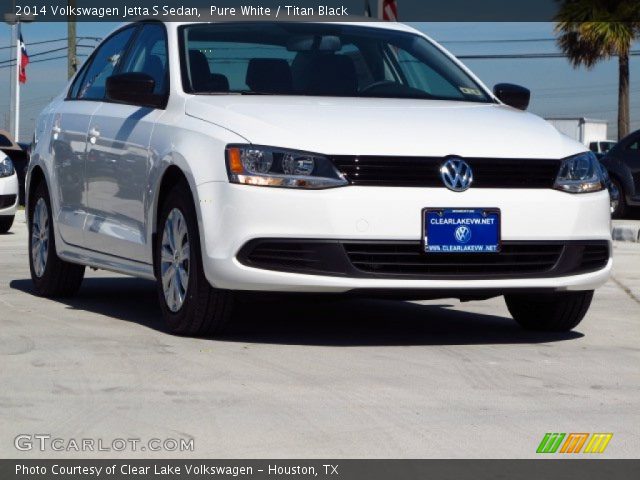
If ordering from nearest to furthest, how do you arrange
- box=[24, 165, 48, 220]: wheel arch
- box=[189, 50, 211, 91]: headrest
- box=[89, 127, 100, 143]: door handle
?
box=[189, 50, 211, 91]: headrest, box=[89, 127, 100, 143]: door handle, box=[24, 165, 48, 220]: wheel arch

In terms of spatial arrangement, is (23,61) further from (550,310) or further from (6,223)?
(550,310)

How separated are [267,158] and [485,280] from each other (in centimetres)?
116

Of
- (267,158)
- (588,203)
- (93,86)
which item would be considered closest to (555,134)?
(588,203)

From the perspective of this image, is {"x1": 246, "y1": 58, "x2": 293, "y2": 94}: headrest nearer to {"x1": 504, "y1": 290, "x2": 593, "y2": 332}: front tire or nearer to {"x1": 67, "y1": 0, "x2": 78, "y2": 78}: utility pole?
{"x1": 504, "y1": 290, "x2": 593, "y2": 332}: front tire

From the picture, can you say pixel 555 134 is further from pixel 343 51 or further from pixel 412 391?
pixel 412 391

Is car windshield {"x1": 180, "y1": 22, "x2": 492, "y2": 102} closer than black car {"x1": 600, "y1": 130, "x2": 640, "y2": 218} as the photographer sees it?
Yes

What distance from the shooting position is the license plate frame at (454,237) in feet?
22.5

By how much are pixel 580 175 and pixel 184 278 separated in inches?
77.6

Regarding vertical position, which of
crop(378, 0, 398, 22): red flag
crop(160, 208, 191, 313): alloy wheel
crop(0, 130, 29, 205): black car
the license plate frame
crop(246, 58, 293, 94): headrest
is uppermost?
crop(378, 0, 398, 22): red flag

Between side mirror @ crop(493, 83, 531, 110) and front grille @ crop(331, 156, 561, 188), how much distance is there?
3.87 ft

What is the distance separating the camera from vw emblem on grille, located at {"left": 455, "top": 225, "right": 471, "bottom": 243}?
6898 mm

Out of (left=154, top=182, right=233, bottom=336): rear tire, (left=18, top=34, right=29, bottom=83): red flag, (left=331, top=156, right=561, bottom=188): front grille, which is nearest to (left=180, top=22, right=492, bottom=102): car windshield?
(left=154, top=182, right=233, bottom=336): rear tire

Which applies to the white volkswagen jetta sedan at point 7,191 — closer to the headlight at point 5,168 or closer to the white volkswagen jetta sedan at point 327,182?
the headlight at point 5,168

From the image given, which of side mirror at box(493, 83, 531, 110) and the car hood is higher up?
side mirror at box(493, 83, 531, 110)
